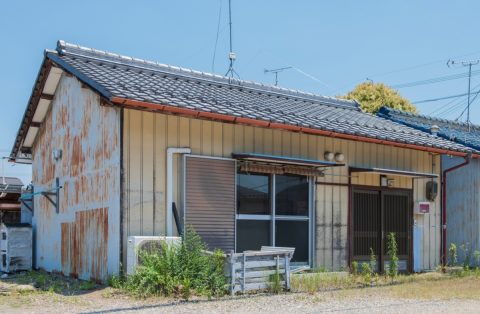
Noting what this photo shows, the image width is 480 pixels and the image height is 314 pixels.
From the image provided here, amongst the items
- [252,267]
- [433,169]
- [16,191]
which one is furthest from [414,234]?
[16,191]

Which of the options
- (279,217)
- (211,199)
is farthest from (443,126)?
(211,199)

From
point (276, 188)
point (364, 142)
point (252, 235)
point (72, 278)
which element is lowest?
point (72, 278)

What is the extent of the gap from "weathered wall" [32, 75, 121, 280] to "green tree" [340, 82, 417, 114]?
16291mm

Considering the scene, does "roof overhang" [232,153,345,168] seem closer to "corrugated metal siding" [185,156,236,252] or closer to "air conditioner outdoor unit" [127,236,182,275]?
"corrugated metal siding" [185,156,236,252]

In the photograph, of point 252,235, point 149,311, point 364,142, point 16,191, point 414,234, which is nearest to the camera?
point 149,311

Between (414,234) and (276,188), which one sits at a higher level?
(276,188)

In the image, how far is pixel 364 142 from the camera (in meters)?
11.9

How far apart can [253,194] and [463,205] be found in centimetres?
725

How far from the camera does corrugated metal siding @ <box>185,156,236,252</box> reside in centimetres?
952

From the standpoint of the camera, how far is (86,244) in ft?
33.5

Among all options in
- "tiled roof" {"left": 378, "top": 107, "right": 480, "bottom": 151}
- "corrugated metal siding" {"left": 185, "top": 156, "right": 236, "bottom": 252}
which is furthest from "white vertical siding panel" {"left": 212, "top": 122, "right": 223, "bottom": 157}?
"tiled roof" {"left": 378, "top": 107, "right": 480, "bottom": 151}

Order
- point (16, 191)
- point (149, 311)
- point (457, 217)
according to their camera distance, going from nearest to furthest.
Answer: point (149, 311) < point (457, 217) < point (16, 191)

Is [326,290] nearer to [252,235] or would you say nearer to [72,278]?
[252,235]

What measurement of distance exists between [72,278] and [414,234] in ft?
22.9
